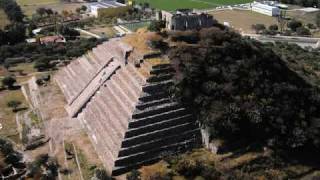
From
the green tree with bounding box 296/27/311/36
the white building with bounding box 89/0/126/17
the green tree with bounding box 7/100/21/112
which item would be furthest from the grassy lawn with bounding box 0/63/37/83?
the green tree with bounding box 296/27/311/36

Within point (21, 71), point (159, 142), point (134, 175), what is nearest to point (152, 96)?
point (159, 142)

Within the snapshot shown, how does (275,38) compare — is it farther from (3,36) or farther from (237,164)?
(237,164)

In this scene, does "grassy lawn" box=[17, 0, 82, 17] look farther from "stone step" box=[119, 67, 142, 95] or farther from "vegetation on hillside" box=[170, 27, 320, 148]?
"vegetation on hillside" box=[170, 27, 320, 148]

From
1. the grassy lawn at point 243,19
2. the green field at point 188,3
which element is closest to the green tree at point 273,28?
the grassy lawn at point 243,19

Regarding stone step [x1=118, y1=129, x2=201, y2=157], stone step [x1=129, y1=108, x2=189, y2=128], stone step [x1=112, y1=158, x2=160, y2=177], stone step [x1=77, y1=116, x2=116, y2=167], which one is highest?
stone step [x1=129, y1=108, x2=189, y2=128]

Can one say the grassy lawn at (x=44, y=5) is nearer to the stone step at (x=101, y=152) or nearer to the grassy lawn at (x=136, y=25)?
the grassy lawn at (x=136, y=25)

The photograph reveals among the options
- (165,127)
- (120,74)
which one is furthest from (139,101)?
(120,74)
